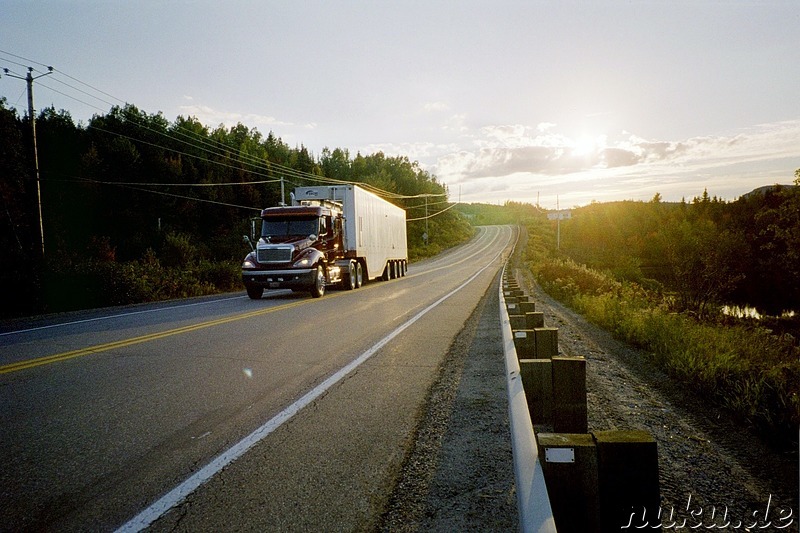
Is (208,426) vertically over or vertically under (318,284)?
under

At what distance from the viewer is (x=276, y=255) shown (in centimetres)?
1569

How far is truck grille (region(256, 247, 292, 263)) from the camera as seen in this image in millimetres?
15641

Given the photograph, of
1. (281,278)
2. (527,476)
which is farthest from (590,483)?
(281,278)

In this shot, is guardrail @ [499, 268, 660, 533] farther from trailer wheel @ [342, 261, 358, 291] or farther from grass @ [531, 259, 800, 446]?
trailer wheel @ [342, 261, 358, 291]

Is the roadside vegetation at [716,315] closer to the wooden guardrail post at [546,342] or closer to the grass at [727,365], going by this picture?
the grass at [727,365]

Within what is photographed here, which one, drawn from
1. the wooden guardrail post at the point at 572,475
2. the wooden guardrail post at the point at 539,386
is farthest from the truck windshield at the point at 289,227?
the wooden guardrail post at the point at 572,475

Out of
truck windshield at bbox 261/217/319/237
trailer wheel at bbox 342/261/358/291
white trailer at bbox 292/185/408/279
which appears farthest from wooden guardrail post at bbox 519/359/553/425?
white trailer at bbox 292/185/408/279

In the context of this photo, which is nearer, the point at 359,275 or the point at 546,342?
the point at 546,342

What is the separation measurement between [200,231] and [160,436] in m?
57.6

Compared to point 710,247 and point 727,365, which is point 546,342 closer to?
point 727,365

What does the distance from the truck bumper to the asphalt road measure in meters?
6.91

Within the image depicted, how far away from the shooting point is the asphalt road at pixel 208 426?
2.64 metres

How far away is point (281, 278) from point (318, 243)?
2.20m

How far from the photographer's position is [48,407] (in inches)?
177
